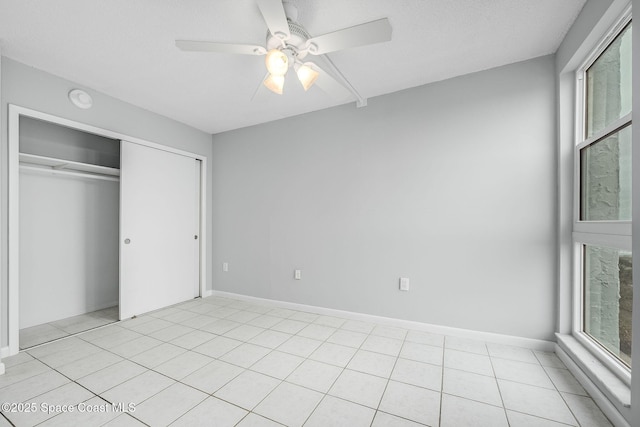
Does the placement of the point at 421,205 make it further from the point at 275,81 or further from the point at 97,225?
the point at 97,225

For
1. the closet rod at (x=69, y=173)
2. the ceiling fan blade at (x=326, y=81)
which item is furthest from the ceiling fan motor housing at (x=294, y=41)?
the closet rod at (x=69, y=173)

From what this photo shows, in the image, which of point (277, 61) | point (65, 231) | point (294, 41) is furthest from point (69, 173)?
point (294, 41)

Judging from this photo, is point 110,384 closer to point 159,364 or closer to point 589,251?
point 159,364

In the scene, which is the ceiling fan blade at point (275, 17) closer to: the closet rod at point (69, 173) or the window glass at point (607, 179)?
the window glass at point (607, 179)

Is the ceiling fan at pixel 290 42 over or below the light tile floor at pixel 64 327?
over

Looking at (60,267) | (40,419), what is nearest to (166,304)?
(60,267)

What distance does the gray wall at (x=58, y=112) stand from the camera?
7.06ft

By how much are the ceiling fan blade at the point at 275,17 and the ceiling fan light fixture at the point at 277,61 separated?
0.29ft

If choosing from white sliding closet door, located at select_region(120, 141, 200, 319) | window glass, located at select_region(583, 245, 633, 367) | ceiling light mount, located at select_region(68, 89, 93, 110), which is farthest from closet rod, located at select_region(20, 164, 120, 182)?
window glass, located at select_region(583, 245, 633, 367)

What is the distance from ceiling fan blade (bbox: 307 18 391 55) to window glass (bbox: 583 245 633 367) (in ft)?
6.35

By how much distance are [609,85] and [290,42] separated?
6.95ft

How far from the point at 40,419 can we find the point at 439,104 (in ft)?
12.2

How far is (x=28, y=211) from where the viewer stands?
2736mm

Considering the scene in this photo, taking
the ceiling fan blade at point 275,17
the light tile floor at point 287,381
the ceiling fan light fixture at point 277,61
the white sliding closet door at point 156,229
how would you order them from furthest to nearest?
the white sliding closet door at point 156,229 → the ceiling fan light fixture at point 277,61 → the light tile floor at point 287,381 → the ceiling fan blade at point 275,17
